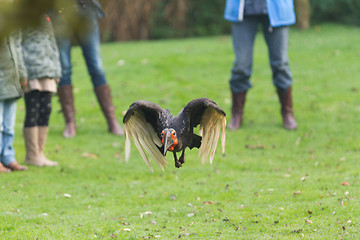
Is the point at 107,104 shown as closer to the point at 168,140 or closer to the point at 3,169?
the point at 3,169

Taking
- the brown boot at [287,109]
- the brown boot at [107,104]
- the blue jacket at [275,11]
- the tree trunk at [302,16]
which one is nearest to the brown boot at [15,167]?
the brown boot at [107,104]

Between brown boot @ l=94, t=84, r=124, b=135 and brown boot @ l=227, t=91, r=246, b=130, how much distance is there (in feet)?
4.98

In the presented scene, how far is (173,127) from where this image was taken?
3.36 meters

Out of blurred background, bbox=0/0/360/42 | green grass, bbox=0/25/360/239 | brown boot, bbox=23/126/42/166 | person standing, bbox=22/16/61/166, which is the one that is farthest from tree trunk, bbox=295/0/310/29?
brown boot, bbox=23/126/42/166

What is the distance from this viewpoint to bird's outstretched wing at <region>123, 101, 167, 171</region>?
11.3 ft

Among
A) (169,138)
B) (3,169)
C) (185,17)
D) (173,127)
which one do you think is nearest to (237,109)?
(3,169)

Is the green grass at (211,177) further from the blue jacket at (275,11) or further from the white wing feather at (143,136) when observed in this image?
the blue jacket at (275,11)

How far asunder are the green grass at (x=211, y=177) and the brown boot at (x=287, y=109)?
163mm

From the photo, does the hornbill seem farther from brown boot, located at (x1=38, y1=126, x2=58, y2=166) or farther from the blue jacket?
the blue jacket

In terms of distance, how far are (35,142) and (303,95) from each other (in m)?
A: 4.51

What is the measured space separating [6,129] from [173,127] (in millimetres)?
2597

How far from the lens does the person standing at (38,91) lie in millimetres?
5273

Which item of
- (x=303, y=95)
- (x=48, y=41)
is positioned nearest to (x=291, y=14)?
(x=303, y=95)

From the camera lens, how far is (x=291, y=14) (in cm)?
634
